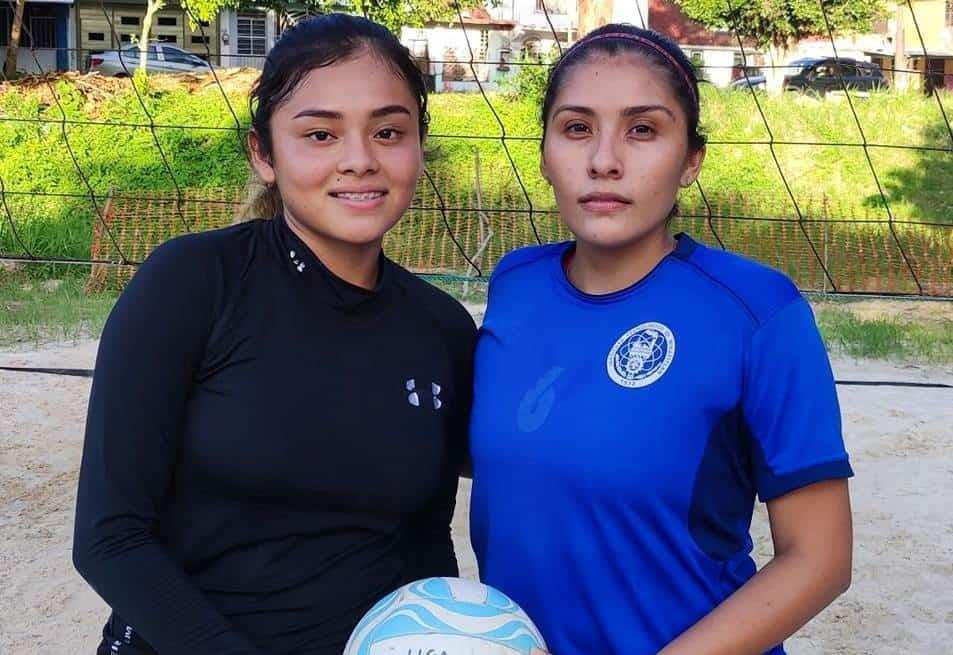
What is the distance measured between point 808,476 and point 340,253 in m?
0.72

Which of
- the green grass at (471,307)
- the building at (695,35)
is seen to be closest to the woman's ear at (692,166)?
the green grass at (471,307)

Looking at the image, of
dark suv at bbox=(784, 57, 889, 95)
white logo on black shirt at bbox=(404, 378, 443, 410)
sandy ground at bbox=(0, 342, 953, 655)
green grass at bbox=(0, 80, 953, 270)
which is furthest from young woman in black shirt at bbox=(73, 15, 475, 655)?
dark suv at bbox=(784, 57, 889, 95)

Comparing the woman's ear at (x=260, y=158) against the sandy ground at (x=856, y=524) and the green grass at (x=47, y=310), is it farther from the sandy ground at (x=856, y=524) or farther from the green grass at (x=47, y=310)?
the green grass at (x=47, y=310)

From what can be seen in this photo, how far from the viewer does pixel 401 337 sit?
1.70 meters

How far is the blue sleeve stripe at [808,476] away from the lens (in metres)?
1.37

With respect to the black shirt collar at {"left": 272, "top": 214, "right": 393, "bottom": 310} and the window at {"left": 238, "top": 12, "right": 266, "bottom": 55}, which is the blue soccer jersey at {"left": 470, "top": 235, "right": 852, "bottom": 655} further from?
the window at {"left": 238, "top": 12, "right": 266, "bottom": 55}

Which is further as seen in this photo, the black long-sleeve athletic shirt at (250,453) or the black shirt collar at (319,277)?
the black shirt collar at (319,277)

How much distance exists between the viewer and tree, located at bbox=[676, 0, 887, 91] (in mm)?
19250

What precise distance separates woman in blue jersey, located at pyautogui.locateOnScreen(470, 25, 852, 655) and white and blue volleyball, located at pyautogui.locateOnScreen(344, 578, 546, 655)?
0.08m

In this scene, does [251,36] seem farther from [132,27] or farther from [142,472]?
[142,472]

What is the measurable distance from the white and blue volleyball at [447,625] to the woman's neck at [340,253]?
0.46 meters

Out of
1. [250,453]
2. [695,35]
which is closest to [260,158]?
[250,453]

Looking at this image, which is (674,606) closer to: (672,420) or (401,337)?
(672,420)

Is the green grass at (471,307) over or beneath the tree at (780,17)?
beneath
